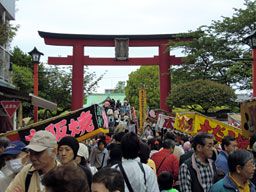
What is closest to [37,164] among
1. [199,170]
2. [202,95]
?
[199,170]

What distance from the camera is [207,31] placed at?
30906 millimetres

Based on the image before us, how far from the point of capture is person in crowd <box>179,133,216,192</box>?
18.5 ft

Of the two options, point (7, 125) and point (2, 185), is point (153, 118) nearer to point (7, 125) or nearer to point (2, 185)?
point (7, 125)

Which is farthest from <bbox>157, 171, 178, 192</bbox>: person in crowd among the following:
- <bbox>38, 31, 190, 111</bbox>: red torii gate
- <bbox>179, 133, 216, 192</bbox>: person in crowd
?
<bbox>38, 31, 190, 111</bbox>: red torii gate

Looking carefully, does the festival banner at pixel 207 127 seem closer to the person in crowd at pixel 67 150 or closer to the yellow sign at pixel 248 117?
the yellow sign at pixel 248 117

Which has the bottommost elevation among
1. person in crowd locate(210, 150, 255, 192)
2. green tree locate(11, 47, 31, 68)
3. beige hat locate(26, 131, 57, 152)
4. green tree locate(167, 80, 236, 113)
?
person in crowd locate(210, 150, 255, 192)

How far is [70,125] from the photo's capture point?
9.29 m

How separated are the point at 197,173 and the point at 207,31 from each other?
26.1 metres

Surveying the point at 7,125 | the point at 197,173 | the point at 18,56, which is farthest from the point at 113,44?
the point at 197,173

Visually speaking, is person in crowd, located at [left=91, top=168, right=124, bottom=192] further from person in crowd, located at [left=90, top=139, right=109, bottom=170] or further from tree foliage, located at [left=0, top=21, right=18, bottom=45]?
tree foliage, located at [left=0, top=21, right=18, bottom=45]

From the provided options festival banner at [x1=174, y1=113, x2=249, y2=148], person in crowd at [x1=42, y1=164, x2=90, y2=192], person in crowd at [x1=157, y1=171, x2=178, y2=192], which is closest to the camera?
person in crowd at [x1=42, y1=164, x2=90, y2=192]

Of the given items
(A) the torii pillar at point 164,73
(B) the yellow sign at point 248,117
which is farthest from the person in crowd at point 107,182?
(A) the torii pillar at point 164,73

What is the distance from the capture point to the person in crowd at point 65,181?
2.52 meters

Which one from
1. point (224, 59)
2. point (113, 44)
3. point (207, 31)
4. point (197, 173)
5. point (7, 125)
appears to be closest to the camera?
point (197, 173)
